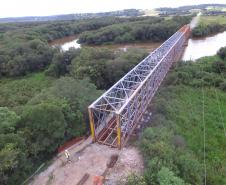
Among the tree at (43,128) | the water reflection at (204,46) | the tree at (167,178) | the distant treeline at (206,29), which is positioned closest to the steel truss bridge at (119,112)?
the tree at (43,128)

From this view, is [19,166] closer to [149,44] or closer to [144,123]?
[144,123]

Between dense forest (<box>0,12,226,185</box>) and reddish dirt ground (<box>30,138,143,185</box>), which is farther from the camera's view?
reddish dirt ground (<box>30,138,143,185</box>)

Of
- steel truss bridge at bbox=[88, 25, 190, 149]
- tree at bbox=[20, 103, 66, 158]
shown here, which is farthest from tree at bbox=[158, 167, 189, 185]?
tree at bbox=[20, 103, 66, 158]

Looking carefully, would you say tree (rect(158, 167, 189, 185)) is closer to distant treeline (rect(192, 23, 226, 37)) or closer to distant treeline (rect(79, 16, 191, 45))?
distant treeline (rect(79, 16, 191, 45))

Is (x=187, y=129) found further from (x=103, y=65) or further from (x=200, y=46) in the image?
(x=200, y=46)

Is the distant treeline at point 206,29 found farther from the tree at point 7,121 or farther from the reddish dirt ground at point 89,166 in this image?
the tree at point 7,121
